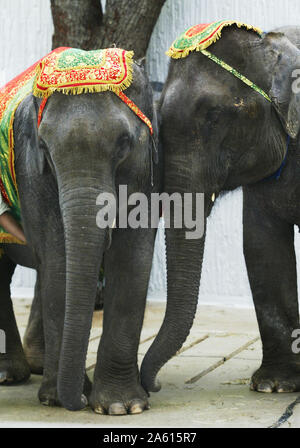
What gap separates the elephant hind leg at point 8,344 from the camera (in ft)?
16.7

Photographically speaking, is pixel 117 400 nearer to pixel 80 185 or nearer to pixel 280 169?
pixel 80 185

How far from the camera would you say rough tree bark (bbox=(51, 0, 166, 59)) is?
7031 millimetres

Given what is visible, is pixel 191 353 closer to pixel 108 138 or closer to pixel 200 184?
pixel 200 184

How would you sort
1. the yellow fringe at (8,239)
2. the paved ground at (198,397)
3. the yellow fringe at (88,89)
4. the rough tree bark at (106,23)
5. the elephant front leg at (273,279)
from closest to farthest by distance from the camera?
the yellow fringe at (88,89)
the paved ground at (198,397)
the yellow fringe at (8,239)
the elephant front leg at (273,279)
the rough tree bark at (106,23)

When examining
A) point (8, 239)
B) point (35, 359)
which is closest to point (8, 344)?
point (35, 359)

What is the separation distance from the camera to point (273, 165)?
4.61 m

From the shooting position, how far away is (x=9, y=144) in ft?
14.9

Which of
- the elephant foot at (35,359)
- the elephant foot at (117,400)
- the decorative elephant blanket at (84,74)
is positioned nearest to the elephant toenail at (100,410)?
the elephant foot at (117,400)

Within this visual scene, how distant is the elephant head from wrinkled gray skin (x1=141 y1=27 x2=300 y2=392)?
1.25ft

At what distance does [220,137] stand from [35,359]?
1742 mm

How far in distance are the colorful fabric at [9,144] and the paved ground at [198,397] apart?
0.88 meters

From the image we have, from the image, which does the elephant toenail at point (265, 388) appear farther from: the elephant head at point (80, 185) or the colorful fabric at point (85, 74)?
the colorful fabric at point (85, 74)

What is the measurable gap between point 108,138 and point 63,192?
0.28 metres
